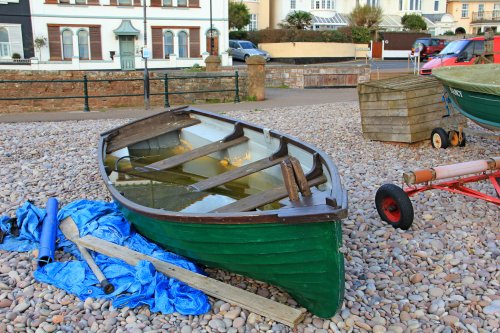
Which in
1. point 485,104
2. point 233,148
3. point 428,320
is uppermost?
point 485,104

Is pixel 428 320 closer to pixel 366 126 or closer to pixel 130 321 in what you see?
pixel 130 321

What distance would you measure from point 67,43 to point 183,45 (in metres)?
7.37

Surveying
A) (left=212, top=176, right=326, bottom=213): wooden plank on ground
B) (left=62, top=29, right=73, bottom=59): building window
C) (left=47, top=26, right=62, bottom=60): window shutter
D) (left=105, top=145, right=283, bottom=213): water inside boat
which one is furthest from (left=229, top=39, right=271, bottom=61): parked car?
(left=212, top=176, right=326, bottom=213): wooden plank on ground

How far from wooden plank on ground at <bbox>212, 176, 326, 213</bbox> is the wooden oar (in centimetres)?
101

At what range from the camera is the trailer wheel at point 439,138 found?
8.73 m

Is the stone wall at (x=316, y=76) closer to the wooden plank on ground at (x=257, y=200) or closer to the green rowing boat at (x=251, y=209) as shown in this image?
the green rowing boat at (x=251, y=209)

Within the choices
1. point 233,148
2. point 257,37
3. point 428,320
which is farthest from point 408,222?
point 257,37

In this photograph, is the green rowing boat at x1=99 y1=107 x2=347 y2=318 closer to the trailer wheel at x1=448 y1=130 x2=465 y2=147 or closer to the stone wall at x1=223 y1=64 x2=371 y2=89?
the trailer wheel at x1=448 y1=130 x2=465 y2=147

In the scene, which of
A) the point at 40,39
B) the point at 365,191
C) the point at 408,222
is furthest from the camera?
the point at 40,39

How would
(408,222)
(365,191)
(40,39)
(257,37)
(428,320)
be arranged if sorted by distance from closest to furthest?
1. (428,320)
2. (408,222)
3. (365,191)
4. (40,39)
5. (257,37)

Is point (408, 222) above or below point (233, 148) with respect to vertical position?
below

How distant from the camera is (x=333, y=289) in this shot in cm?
359

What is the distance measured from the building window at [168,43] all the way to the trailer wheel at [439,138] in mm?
28296

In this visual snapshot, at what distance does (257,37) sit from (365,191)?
3931 centimetres
